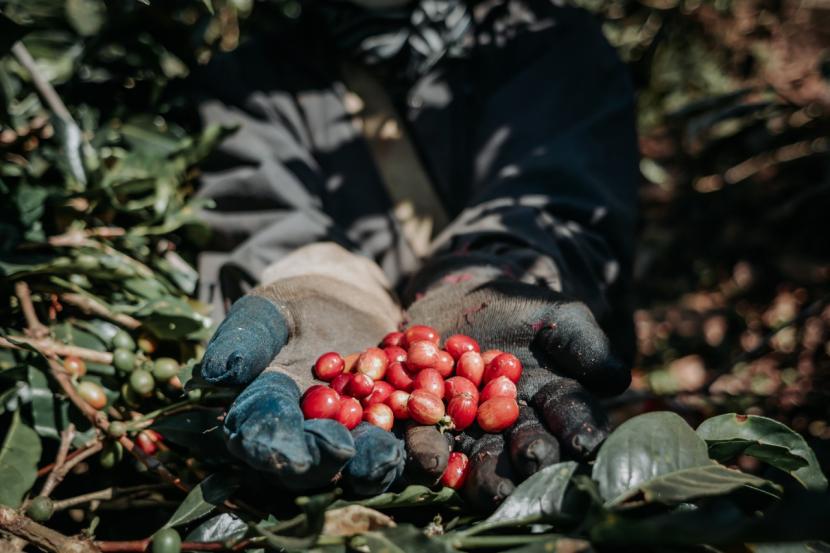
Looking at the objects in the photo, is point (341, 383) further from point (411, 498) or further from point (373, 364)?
point (411, 498)

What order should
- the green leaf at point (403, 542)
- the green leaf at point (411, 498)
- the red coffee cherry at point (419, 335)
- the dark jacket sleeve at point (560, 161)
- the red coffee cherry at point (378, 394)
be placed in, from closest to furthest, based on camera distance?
the green leaf at point (403, 542)
the green leaf at point (411, 498)
the red coffee cherry at point (378, 394)
the red coffee cherry at point (419, 335)
the dark jacket sleeve at point (560, 161)

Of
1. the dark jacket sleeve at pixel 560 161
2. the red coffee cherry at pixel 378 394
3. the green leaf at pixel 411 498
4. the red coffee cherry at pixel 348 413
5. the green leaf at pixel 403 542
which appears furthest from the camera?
the dark jacket sleeve at pixel 560 161

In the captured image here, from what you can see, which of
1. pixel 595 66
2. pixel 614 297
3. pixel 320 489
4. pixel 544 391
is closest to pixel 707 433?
pixel 544 391

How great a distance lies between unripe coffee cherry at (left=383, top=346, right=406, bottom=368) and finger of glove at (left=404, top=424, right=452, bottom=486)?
24 centimetres

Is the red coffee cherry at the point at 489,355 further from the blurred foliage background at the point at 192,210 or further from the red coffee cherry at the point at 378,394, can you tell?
the blurred foliage background at the point at 192,210

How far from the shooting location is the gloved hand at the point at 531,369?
0.91m

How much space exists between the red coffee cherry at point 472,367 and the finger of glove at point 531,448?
0.54 ft

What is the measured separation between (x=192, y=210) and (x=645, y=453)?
1300 mm

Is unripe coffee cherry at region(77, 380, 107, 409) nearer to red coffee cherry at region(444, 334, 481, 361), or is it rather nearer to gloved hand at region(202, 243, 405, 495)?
gloved hand at region(202, 243, 405, 495)

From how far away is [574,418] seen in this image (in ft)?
3.05

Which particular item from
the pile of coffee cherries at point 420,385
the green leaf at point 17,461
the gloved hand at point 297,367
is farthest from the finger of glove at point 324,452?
the green leaf at point 17,461

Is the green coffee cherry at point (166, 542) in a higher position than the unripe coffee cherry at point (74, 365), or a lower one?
lower

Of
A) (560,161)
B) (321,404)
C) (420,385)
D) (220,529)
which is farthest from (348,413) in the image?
(560,161)

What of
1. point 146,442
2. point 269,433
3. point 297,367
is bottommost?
point 146,442
